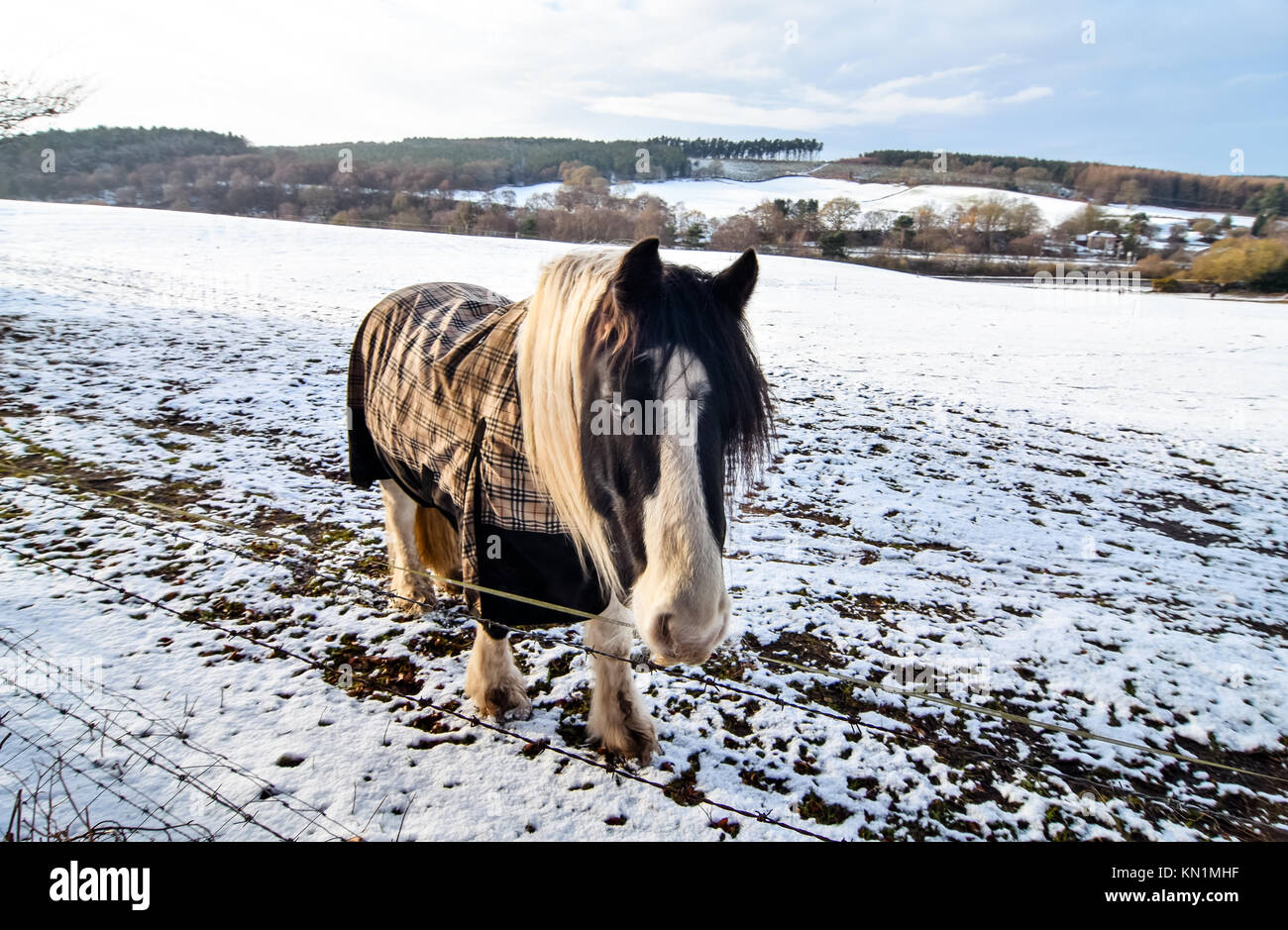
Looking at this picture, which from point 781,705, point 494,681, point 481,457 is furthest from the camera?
point 781,705

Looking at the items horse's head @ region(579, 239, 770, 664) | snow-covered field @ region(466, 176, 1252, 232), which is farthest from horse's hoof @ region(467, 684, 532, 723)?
snow-covered field @ region(466, 176, 1252, 232)

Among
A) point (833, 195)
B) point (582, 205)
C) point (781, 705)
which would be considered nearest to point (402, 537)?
point (781, 705)

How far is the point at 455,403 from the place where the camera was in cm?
254

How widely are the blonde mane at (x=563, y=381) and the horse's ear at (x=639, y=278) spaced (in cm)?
12

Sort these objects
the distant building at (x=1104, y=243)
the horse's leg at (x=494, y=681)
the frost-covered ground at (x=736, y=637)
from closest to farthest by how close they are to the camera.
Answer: the frost-covered ground at (x=736, y=637) → the horse's leg at (x=494, y=681) → the distant building at (x=1104, y=243)

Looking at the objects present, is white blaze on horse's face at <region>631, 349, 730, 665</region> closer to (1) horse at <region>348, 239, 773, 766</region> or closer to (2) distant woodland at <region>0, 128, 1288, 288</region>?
(1) horse at <region>348, 239, 773, 766</region>

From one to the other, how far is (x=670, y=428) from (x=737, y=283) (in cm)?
64

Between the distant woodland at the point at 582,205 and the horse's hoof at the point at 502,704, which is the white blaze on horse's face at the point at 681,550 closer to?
the horse's hoof at the point at 502,704

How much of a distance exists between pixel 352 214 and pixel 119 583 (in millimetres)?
42799

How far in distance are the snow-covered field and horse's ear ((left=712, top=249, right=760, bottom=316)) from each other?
52.2 meters

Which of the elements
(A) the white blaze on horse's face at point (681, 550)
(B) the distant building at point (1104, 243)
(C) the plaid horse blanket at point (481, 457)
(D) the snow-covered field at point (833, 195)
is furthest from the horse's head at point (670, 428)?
(B) the distant building at point (1104, 243)

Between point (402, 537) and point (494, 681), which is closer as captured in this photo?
point (494, 681)

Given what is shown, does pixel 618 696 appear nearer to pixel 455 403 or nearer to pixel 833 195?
pixel 455 403

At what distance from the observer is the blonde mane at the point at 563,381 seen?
1.94 meters
